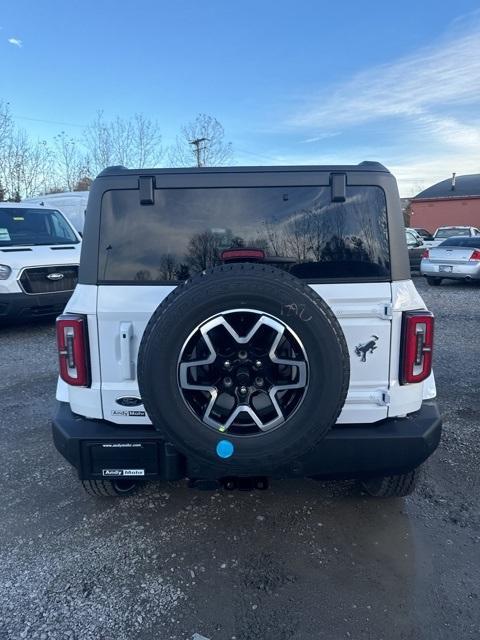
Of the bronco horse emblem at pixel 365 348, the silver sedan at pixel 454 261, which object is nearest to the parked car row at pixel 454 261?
the silver sedan at pixel 454 261

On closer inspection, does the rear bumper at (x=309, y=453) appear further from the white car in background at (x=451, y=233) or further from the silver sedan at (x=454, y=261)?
the white car in background at (x=451, y=233)

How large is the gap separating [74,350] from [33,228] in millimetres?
6743

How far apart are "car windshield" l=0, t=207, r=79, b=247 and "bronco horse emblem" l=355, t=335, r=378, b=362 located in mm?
7019

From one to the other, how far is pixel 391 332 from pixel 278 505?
4.49ft

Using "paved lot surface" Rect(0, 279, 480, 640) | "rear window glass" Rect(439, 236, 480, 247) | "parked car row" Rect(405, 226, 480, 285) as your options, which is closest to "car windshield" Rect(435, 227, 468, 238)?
"rear window glass" Rect(439, 236, 480, 247)

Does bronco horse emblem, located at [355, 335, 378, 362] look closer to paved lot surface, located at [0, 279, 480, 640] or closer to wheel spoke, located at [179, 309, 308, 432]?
wheel spoke, located at [179, 309, 308, 432]

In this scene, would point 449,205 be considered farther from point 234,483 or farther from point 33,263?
point 234,483

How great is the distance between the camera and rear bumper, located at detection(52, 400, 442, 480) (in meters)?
2.47

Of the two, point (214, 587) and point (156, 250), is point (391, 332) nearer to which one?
point (156, 250)

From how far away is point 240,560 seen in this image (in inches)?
103

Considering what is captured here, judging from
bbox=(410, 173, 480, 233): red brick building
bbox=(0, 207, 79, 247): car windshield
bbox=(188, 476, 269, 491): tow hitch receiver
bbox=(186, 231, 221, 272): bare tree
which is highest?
bbox=(410, 173, 480, 233): red brick building

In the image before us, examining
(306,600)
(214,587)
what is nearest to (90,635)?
(214,587)

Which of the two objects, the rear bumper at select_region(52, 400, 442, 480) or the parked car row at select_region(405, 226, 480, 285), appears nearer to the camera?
the rear bumper at select_region(52, 400, 442, 480)

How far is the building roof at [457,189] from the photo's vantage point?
40.6 metres
